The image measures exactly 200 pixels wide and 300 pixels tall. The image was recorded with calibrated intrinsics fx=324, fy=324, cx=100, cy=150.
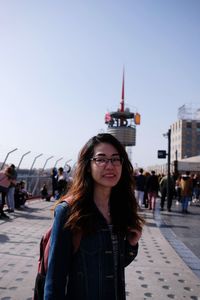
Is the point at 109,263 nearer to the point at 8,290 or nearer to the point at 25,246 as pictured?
the point at 8,290

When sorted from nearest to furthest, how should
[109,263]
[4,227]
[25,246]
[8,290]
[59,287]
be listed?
[59,287] → [109,263] → [8,290] → [25,246] → [4,227]

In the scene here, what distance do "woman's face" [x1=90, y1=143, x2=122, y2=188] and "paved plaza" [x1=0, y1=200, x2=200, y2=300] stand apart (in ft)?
8.30

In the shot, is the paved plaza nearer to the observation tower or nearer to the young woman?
the young woman

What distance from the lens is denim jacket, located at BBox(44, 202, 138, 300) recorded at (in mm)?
1714

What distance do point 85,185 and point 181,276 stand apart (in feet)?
11.6

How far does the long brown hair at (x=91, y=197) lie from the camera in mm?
1830

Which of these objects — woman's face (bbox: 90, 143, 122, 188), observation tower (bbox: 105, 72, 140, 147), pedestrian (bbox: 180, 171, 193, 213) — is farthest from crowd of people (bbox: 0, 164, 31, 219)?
observation tower (bbox: 105, 72, 140, 147)

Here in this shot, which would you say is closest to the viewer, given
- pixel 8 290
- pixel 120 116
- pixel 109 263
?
pixel 109 263

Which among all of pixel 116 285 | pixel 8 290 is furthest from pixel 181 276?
Result: pixel 116 285

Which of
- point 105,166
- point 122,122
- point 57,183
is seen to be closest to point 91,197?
point 105,166

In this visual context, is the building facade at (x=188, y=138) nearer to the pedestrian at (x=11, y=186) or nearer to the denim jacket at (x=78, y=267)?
the pedestrian at (x=11, y=186)

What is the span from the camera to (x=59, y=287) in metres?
1.70

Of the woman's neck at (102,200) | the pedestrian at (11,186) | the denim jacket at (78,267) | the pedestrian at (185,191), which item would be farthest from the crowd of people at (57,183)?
the denim jacket at (78,267)

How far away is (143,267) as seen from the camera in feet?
16.9
